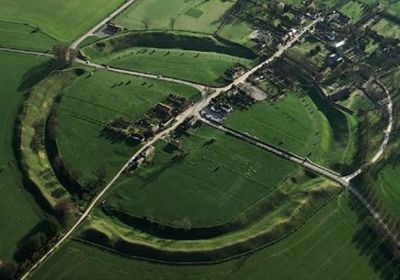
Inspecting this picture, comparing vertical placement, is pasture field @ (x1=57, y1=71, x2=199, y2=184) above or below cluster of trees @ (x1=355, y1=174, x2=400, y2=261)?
above

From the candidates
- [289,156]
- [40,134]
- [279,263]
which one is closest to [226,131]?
[289,156]

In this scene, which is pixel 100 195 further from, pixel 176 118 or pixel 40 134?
pixel 176 118

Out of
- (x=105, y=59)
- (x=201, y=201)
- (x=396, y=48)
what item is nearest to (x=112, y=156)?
(x=201, y=201)

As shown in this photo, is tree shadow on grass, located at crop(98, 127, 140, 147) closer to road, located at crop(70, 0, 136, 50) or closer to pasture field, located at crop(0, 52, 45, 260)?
pasture field, located at crop(0, 52, 45, 260)

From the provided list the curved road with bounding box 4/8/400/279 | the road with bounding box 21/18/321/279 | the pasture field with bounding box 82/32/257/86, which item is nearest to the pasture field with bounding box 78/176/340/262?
the road with bounding box 21/18/321/279

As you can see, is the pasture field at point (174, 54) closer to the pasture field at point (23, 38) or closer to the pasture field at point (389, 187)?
the pasture field at point (23, 38)

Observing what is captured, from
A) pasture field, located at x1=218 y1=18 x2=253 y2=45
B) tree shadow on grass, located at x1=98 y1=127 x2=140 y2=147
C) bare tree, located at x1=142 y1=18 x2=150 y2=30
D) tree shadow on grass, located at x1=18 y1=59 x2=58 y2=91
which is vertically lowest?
tree shadow on grass, located at x1=98 y1=127 x2=140 y2=147

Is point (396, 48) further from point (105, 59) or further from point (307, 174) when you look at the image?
point (105, 59)
